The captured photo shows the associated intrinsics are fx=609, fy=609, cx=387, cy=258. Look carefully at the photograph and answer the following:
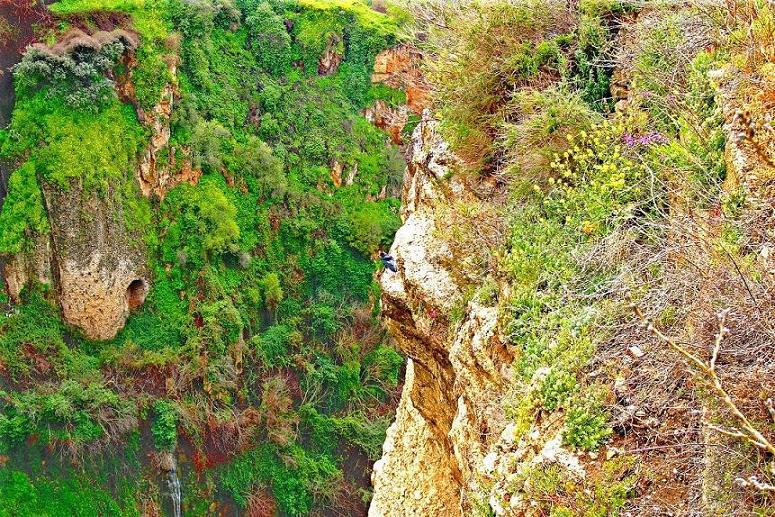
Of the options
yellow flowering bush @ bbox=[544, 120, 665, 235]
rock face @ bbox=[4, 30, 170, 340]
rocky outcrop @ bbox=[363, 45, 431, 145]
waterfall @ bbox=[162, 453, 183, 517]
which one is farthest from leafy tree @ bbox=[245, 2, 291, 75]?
yellow flowering bush @ bbox=[544, 120, 665, 235]

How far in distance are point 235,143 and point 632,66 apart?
69.2ft

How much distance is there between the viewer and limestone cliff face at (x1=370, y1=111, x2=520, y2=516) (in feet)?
17.0

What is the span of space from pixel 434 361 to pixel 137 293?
16.7 m

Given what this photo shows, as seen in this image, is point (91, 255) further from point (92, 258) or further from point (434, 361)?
point (434, 361)

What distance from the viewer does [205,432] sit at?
67.0 ft

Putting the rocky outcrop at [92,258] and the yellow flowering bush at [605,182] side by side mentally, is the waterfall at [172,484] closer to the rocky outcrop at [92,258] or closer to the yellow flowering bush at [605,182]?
the rocky outcrop at [92,258]

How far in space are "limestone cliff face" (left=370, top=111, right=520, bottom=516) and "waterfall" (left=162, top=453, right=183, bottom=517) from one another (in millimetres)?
12390

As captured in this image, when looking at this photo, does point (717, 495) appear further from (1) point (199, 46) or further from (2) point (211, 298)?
(1) point (199, 46)

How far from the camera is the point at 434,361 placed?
7.39 meters

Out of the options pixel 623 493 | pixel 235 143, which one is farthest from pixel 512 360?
pixel 235 143

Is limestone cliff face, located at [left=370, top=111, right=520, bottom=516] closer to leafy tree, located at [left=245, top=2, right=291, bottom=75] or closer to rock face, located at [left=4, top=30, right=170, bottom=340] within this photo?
rock face, located at [left=4, top=30, right=170, bottom=340]

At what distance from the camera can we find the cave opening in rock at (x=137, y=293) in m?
21.2

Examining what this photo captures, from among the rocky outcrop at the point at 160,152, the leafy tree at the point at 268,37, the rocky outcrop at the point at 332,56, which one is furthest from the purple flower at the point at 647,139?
the rocky outcrop at the point at 332,56

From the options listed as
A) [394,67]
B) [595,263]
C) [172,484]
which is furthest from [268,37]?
[595,263]
